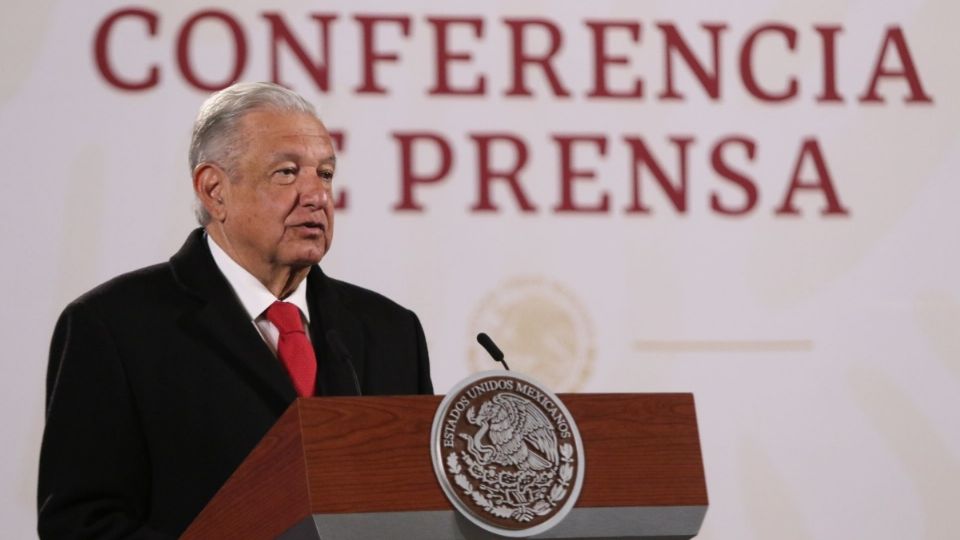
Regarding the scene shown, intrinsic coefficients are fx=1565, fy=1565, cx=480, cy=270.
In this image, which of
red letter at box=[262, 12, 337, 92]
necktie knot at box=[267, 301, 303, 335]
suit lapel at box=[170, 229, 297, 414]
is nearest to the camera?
suit lapel at box=[170, 229, 297, 414]

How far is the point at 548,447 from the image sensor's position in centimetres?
171

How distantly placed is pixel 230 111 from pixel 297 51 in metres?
1.48

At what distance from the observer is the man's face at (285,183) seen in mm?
2164

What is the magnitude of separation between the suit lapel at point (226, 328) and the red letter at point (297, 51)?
1.42 meters

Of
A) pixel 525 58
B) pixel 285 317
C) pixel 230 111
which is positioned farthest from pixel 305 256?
pixel 525 58

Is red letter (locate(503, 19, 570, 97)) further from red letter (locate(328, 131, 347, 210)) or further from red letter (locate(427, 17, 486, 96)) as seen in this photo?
red letter (locate(328, 131, 347, 210))

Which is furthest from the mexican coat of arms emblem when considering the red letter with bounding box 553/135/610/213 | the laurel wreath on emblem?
the red letter with bounding box 553/135/610/213

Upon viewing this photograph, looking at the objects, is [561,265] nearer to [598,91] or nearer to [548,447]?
[598,91]

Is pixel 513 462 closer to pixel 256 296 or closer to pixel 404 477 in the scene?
pixel 404 477

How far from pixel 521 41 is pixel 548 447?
217 centimetres

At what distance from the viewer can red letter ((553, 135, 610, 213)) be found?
3.71 metres

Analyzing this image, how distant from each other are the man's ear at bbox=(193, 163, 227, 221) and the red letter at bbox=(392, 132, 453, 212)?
1.37 m

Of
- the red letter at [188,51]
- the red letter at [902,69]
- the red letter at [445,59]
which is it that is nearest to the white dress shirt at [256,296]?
the red letter at [188,51]

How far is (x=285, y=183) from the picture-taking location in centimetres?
217
